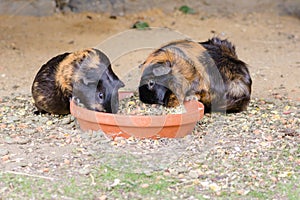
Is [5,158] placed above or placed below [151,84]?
below

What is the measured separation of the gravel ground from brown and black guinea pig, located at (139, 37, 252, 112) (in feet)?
0.48

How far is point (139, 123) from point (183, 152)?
0.31 m

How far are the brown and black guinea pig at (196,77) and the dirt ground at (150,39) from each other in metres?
0.73

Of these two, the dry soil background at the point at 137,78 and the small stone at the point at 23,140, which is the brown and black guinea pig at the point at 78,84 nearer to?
the dry soil background at the point at 137,78

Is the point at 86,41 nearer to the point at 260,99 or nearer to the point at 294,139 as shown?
the point at 260,99

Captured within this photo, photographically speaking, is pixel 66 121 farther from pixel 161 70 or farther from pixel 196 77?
pixel 196 77

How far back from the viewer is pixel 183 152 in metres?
3.61

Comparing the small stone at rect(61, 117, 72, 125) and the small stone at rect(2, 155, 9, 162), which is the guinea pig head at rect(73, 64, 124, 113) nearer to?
the small stone at rect(61, 117, 72, 125)

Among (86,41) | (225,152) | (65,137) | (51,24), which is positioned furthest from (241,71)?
(51,24)

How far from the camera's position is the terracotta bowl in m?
3.61

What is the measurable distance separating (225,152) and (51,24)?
4.23 m

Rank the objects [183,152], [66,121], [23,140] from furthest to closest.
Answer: [66,121] → [23,140] → [183,152]

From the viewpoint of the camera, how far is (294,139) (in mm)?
3850

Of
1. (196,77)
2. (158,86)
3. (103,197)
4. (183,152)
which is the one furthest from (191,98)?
(103,197)
